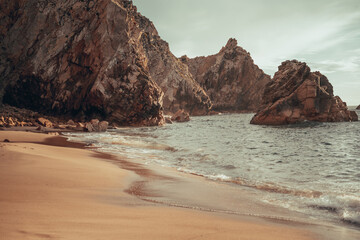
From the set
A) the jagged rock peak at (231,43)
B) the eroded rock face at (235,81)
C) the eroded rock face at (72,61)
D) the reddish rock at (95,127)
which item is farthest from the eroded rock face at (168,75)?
the reddish rock at (95,127)

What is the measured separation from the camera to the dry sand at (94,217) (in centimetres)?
244

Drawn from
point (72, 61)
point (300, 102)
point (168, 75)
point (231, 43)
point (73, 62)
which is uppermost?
point (231, 43)

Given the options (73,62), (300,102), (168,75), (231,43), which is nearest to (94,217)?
(73,62)

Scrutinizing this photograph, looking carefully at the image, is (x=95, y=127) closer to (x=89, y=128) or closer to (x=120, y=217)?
(x=89, y=128)

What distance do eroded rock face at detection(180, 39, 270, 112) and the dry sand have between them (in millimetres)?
121824

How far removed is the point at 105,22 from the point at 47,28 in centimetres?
777

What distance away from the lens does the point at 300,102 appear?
3372 cm

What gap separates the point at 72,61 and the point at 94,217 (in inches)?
1318

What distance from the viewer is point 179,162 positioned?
994 centimetres

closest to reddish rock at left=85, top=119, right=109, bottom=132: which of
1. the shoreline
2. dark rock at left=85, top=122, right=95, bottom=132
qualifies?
dark rock at left=85, top=122, right=95, bottom=132

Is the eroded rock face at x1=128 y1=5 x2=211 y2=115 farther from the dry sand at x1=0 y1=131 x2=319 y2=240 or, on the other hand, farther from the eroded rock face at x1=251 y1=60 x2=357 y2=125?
the dry sand at x1=0 y1=131 x2=319 y2=240

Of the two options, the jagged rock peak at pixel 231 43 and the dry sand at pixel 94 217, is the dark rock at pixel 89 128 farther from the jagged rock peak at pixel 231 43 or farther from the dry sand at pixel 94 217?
the jagged rock peak at pixel 231 43

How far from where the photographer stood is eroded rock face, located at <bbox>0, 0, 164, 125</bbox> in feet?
102

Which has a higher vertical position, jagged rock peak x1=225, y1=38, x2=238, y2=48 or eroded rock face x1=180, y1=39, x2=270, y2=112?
jagged rock peak x1=225, y1=38, x2=238, y2=48
